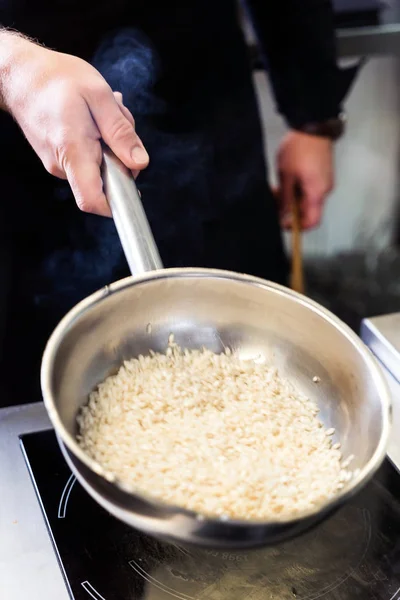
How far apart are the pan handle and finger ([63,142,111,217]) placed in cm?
1

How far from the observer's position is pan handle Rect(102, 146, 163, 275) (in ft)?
2.17

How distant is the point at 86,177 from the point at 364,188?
1391 millimetres

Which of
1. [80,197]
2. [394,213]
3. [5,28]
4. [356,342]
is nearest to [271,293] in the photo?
[356,342]

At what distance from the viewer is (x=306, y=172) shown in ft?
4.18

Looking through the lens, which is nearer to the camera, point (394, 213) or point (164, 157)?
point (164, 157)

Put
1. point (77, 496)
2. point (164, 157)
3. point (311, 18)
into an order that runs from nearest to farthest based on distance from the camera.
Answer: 1. point (77, 496)
2. point (164, 157)
3. point (311, 18)

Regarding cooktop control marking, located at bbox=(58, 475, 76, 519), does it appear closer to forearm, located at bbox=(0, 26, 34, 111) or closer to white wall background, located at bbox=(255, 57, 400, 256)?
forearm, located at bbox=(0, 26, 34, 111)

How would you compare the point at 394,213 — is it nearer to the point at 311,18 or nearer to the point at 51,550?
the point at 311,18

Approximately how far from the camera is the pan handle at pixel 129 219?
661 millimetres

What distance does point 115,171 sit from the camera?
2.27ft

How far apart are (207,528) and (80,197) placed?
35 cm

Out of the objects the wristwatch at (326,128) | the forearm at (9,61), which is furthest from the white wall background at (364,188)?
the forearm at (9,61)

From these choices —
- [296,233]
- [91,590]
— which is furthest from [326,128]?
[91,590]

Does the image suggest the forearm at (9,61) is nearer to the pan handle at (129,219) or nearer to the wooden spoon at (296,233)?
the pan handle at (129,219)
